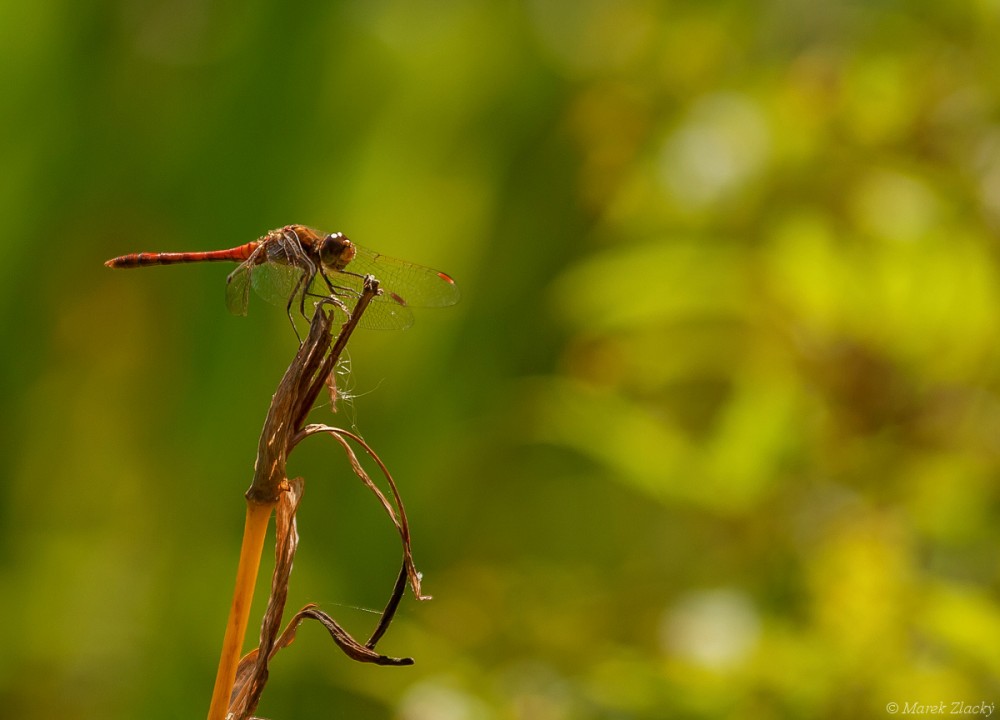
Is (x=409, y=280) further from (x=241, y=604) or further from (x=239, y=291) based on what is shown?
(x=241, y=604)

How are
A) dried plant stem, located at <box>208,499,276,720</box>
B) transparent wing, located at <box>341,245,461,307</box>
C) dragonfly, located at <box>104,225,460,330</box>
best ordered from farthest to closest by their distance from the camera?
transparent wing, located at <box>341,245,461,307</box>, dragonfly, located at <box>104,225,460,330</box>, dried plant stem, located at <box>208,499,276,720</box>

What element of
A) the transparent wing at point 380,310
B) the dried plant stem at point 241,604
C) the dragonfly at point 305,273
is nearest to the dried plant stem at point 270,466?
the dried plant stem at point 241,604

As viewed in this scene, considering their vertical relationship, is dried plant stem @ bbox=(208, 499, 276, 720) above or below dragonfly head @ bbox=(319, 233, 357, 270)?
below

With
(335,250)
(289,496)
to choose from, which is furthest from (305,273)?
(289,496)

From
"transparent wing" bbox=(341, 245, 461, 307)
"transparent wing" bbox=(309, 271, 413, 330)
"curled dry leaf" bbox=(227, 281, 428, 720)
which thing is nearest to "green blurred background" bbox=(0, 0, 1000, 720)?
"transparent wing" bbox=(341, 245, 461, 307)

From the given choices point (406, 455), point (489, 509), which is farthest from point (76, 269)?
point (489, 509)

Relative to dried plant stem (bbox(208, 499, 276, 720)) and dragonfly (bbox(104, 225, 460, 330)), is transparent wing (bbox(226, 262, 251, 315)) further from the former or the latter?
dried plant stem (bbox(208, 499, 276, 720))

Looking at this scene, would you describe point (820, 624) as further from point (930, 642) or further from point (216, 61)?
point (216, 61)
